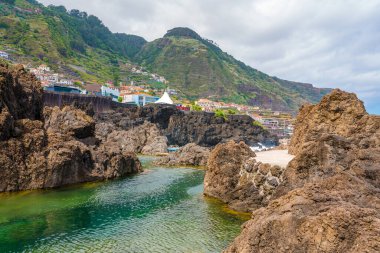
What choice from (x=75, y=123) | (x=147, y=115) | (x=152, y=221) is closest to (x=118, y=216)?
(x=152, y=221)

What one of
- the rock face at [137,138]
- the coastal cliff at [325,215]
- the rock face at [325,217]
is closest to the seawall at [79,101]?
the rock face at [137,138]

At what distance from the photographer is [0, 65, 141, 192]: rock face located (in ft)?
136

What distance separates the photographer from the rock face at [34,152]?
136 feet

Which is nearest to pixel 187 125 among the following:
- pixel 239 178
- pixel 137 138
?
pixel 137 138

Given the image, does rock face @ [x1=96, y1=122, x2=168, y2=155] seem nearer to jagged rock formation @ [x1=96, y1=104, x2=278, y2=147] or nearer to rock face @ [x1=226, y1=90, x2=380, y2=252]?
jagged rock formation @ [x1=96, y1=104, x2=278, y2=147]

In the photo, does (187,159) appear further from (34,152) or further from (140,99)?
(140,99)

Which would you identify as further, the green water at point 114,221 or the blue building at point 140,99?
the blue building at point 140,99

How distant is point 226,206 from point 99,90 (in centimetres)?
16322

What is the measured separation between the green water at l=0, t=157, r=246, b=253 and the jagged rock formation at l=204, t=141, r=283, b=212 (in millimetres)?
1736

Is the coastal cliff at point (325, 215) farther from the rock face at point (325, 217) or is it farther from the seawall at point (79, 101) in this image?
the seawall at point (79, 101)

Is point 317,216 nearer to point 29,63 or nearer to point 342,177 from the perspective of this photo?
point 342,177

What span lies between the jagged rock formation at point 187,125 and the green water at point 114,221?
279 ft

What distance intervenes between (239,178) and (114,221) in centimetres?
1468

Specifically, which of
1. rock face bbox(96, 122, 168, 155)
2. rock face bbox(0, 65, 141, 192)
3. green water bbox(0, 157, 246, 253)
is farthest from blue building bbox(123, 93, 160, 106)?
green water bbox(0, 157, 246, 253)
